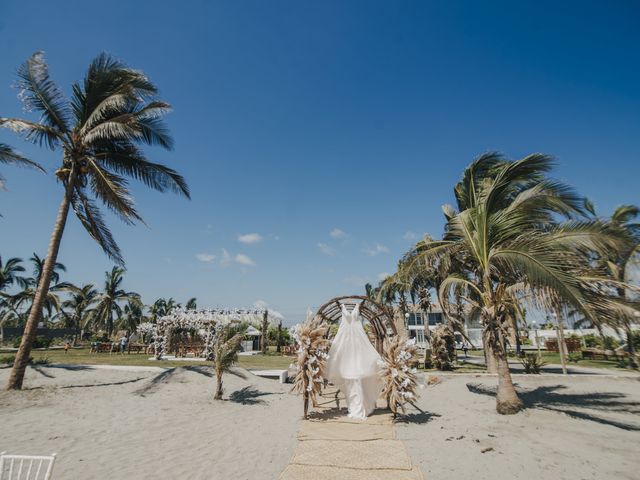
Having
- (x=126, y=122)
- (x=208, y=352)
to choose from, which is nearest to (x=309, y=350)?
(x=126, y=122)

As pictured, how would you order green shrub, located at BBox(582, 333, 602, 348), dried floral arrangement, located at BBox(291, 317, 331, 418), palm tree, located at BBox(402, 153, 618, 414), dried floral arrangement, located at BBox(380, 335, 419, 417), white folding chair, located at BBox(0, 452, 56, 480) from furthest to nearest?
green shrub, located at BBox(582, 333, 602, 348) < dried floral arrangement, located at BBox(291, 317, 331, 418) < dried floral arrangement, located at BBox(380, 335, 419, 417) < palm tree, located at BBox(402, 153, 618, 414) < white folding chair, located at BBox(0, 452, 56, 480)

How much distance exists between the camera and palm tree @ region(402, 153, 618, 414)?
23.7ft

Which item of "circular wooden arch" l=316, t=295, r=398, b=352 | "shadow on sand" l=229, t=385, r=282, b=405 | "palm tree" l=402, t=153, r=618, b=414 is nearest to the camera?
"palm tree" l=402, t=153, r=618, b=414

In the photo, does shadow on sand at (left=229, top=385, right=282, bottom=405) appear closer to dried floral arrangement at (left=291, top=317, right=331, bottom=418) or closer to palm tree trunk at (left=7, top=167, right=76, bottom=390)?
dried floral arrangement at (left=291, top=317, right=331, bottom=418)

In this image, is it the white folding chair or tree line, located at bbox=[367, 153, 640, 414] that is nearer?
the white folding chair

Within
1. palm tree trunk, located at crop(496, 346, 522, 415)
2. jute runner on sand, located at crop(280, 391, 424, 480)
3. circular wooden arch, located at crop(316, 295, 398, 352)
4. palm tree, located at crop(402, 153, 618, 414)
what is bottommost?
jute runner on sand, located at crop(280, 391, 424, 480)

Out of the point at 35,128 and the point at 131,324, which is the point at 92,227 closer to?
the point at 35,128

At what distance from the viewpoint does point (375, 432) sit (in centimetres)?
725

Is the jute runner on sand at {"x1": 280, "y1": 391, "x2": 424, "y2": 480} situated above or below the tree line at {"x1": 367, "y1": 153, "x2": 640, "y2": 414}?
below

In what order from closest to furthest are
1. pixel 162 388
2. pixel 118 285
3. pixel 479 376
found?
pixel 162 388
pixel 479 376
pixel 118 285

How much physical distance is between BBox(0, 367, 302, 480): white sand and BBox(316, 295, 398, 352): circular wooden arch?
3.11 metres

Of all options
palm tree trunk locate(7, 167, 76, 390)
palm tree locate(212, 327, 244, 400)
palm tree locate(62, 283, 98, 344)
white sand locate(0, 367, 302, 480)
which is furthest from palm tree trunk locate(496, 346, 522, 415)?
palm tree locate(62, 283, 98, 344)

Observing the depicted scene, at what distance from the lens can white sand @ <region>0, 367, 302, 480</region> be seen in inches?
216

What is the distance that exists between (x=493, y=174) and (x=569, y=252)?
3.86 metres
